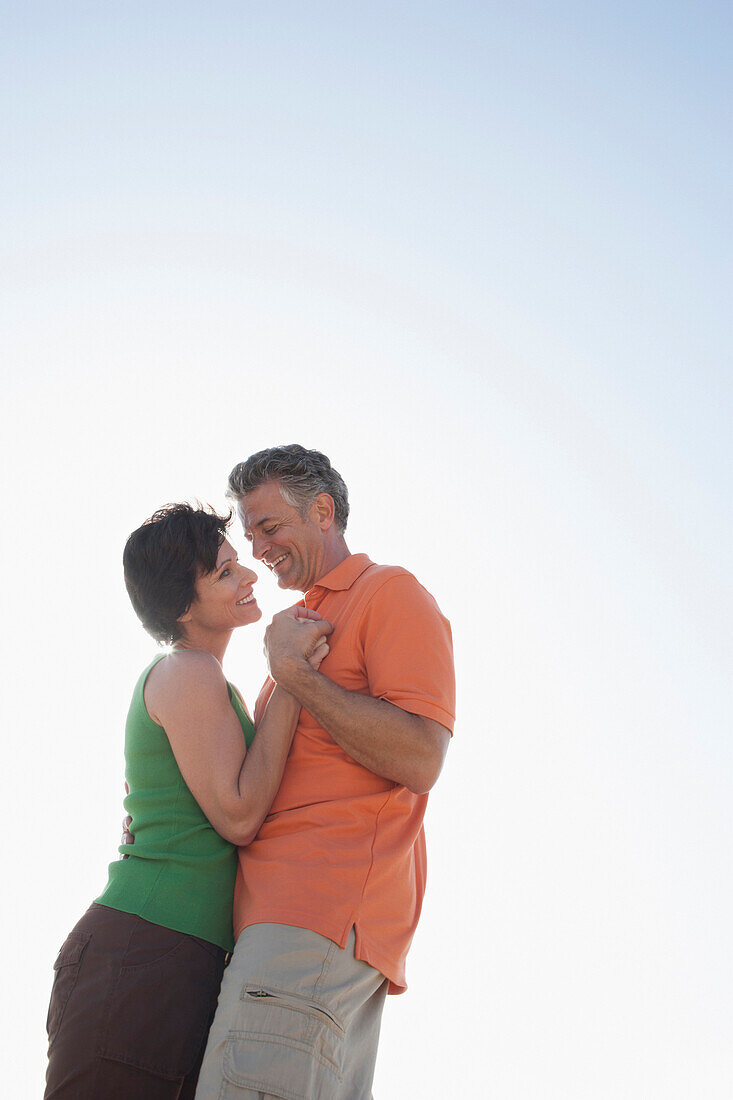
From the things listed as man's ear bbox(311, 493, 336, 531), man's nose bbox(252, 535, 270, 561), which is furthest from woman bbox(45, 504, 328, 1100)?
man's ear bbox(311, 493, 336, 531)

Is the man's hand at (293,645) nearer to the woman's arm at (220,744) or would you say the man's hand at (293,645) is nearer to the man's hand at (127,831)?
the woman's arm at (220,744)

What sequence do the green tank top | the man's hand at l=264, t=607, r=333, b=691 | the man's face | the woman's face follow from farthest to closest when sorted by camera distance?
the man's face
the woman's face
the man's hand at l=264, t=607, r=333, b=691
the green tank top

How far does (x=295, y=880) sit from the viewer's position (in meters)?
2.63

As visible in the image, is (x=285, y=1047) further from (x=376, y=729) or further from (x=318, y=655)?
(x=318, y=655)

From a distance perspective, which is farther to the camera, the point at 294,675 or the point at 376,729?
the point at 294,675

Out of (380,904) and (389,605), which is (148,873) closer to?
(380,904)

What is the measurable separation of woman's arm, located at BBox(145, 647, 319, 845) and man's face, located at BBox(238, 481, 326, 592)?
86 centimetres

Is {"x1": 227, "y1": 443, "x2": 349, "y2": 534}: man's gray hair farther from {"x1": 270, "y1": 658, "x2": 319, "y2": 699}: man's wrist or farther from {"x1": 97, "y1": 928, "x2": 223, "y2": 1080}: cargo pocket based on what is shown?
{"x1": 97, "y1": 928, "x2": 223, "y2": 1080}: cargo pocket

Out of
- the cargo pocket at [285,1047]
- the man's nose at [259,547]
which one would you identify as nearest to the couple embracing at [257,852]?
the cargo pocket at [285,1047]

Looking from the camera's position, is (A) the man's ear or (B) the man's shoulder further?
(A) the man's ear

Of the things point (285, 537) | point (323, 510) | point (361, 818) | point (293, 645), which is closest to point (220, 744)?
point (293, 645)

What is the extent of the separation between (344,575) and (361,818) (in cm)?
88

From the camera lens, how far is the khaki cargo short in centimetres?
239

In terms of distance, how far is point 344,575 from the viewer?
331 centimetres
